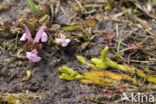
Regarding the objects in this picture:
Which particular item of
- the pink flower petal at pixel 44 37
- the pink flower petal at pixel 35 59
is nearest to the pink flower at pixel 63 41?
the pink flower petal at pixel 44 37

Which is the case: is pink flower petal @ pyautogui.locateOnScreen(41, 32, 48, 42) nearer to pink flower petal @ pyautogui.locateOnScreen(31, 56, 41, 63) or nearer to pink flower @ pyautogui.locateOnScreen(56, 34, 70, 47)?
pink flower @ pyautogui.locateOnScreen(56, 34, 70, 47)

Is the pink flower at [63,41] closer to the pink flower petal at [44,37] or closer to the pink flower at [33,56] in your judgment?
the pink flower petal at [44,37]

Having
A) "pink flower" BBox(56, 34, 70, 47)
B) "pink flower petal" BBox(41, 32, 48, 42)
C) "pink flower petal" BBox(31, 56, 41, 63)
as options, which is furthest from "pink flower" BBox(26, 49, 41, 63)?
"pink flower" BBox(56, 34, 70, 47)

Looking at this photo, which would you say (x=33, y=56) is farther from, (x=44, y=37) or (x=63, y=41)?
(x=63, y=41)

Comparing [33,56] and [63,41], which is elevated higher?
[63,41]

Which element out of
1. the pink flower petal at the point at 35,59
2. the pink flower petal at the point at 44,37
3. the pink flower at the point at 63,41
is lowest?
the pink flower petal at the point at 35,59

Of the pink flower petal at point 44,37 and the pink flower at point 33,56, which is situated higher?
the pink flower petal at point 44,37

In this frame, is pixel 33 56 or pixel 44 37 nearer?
pixel 33 56

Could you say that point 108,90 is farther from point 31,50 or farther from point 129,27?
point 129,27

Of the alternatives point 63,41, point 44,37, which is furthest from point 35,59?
point 63,41

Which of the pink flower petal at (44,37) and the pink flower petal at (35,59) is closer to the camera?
the pink flower petal at (35,59)

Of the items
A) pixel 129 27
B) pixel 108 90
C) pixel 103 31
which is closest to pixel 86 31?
pixel 103 31
